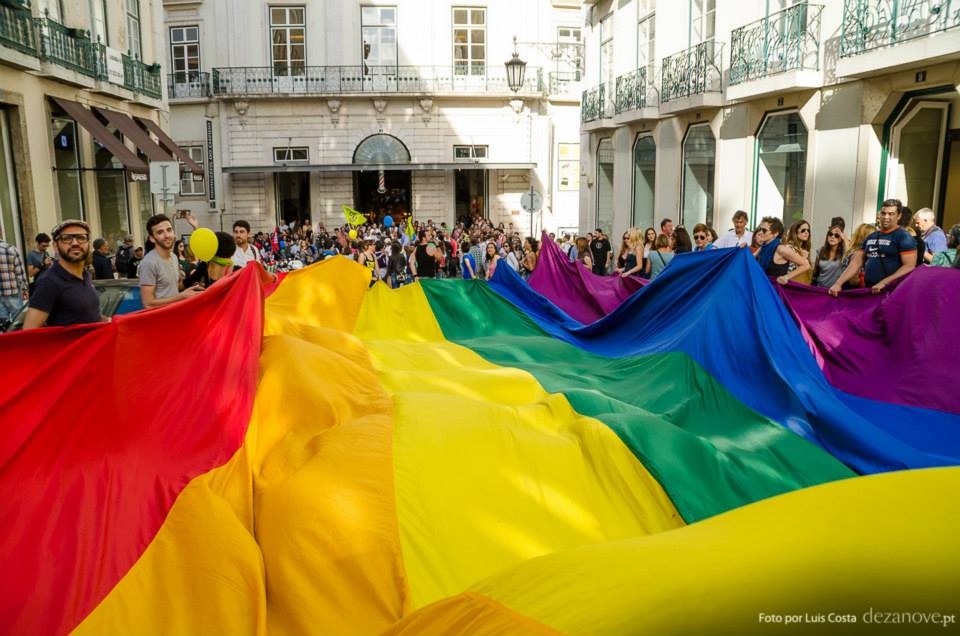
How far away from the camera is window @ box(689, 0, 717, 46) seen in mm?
16312

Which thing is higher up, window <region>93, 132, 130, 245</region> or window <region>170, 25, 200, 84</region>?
window <region>170, 25, 200, 84</region>

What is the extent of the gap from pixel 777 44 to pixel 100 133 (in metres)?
14.1

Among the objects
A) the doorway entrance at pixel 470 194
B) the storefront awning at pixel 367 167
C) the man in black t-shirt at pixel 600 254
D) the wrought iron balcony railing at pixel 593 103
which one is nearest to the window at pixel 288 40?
the storefront awning at pixel 367 167

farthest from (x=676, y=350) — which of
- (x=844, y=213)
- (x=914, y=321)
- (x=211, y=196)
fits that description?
(x=211, y=196)

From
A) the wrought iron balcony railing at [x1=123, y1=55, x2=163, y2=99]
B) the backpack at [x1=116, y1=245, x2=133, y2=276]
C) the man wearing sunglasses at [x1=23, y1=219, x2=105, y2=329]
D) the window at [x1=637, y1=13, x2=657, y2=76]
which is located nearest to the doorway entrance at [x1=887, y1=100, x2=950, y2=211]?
the window at [x1=637, y1=13, x2=657, y2=76]

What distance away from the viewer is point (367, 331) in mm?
7477

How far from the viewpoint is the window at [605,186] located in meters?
22.7

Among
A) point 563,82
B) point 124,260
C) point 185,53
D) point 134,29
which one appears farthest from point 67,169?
point 563,82

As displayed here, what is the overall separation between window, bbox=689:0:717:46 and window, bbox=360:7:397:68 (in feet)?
59.0

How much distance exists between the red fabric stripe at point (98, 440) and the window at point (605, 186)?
19.6 m

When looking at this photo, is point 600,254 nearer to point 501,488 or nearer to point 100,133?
point 501,488

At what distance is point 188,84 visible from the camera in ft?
105

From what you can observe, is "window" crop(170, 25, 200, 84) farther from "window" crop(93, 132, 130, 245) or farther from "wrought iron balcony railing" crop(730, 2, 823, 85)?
"wrought iron balcony railing" crop(730, 2, 823, 85)

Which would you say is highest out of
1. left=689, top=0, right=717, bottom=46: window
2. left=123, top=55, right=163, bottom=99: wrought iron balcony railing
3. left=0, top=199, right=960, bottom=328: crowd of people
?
left=689, top=0, right=717, bottom=46: window
